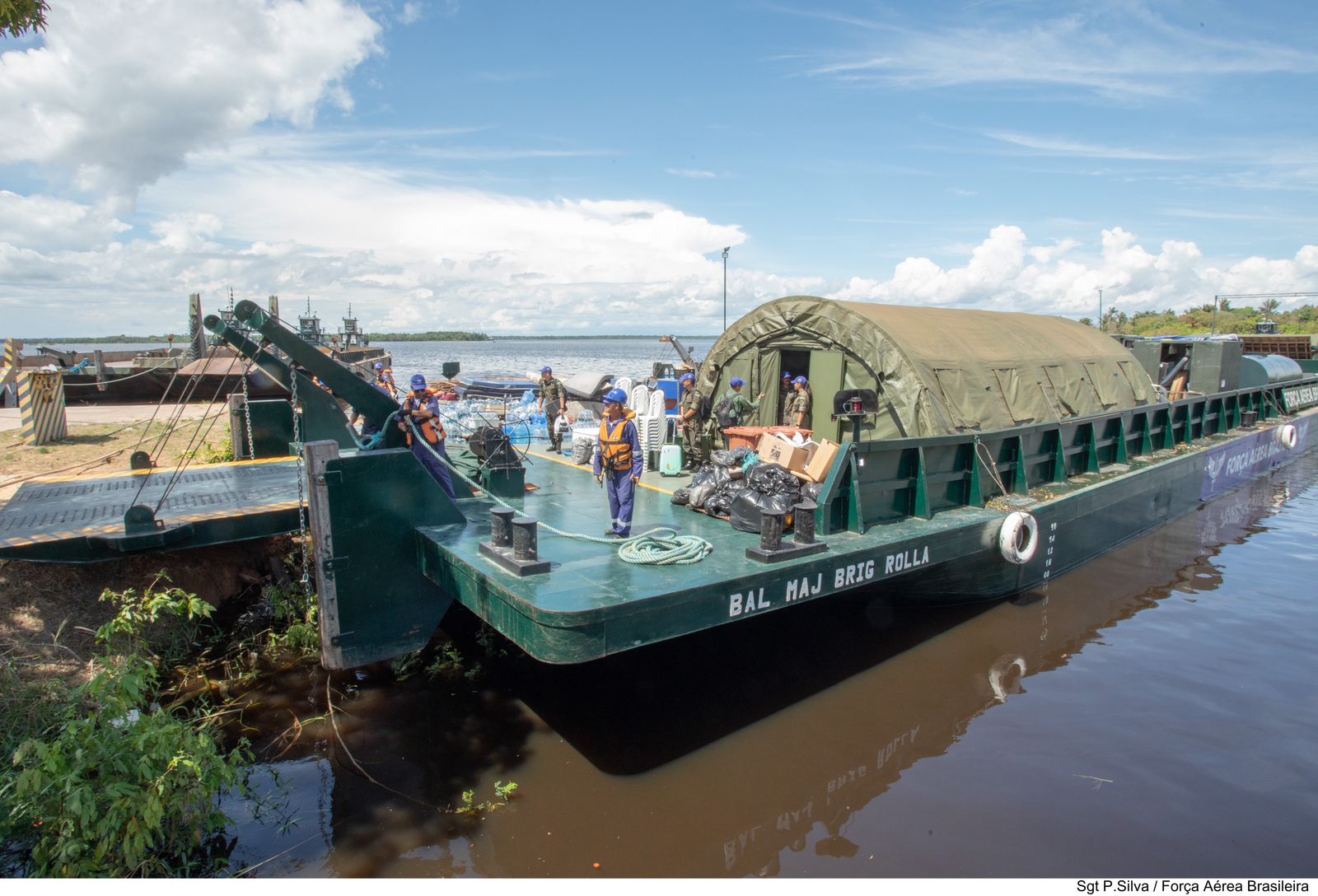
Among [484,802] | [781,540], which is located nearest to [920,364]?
[781,540]

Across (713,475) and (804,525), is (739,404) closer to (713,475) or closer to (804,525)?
(713,475)

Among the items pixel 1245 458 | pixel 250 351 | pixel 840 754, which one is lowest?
pixel 840 754

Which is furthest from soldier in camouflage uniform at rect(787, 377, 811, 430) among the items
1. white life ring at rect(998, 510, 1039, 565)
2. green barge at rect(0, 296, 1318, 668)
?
white life ring at rect(998, 510, 1039, 565)

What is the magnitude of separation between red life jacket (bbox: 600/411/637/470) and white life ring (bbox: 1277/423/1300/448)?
16.0m

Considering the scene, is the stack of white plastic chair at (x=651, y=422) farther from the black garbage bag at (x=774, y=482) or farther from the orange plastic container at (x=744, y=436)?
the black garbage bag at (x=774, y=482)

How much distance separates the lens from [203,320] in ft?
19.9

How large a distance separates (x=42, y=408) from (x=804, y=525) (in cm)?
1465

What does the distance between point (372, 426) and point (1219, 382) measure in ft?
53.1

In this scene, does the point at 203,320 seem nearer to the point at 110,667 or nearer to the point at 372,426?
the point at 372,426

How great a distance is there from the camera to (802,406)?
9.59 m

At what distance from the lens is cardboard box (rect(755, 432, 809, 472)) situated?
741 centimetres

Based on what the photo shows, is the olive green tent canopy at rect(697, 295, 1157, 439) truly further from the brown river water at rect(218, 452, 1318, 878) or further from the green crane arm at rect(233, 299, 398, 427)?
the green crane arm at rect(233, 299, 398, 427)

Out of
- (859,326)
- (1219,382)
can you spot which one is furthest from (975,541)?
(1219,382)

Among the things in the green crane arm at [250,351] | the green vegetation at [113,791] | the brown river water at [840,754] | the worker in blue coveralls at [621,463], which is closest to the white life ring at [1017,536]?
the brown river water at [840,754]
